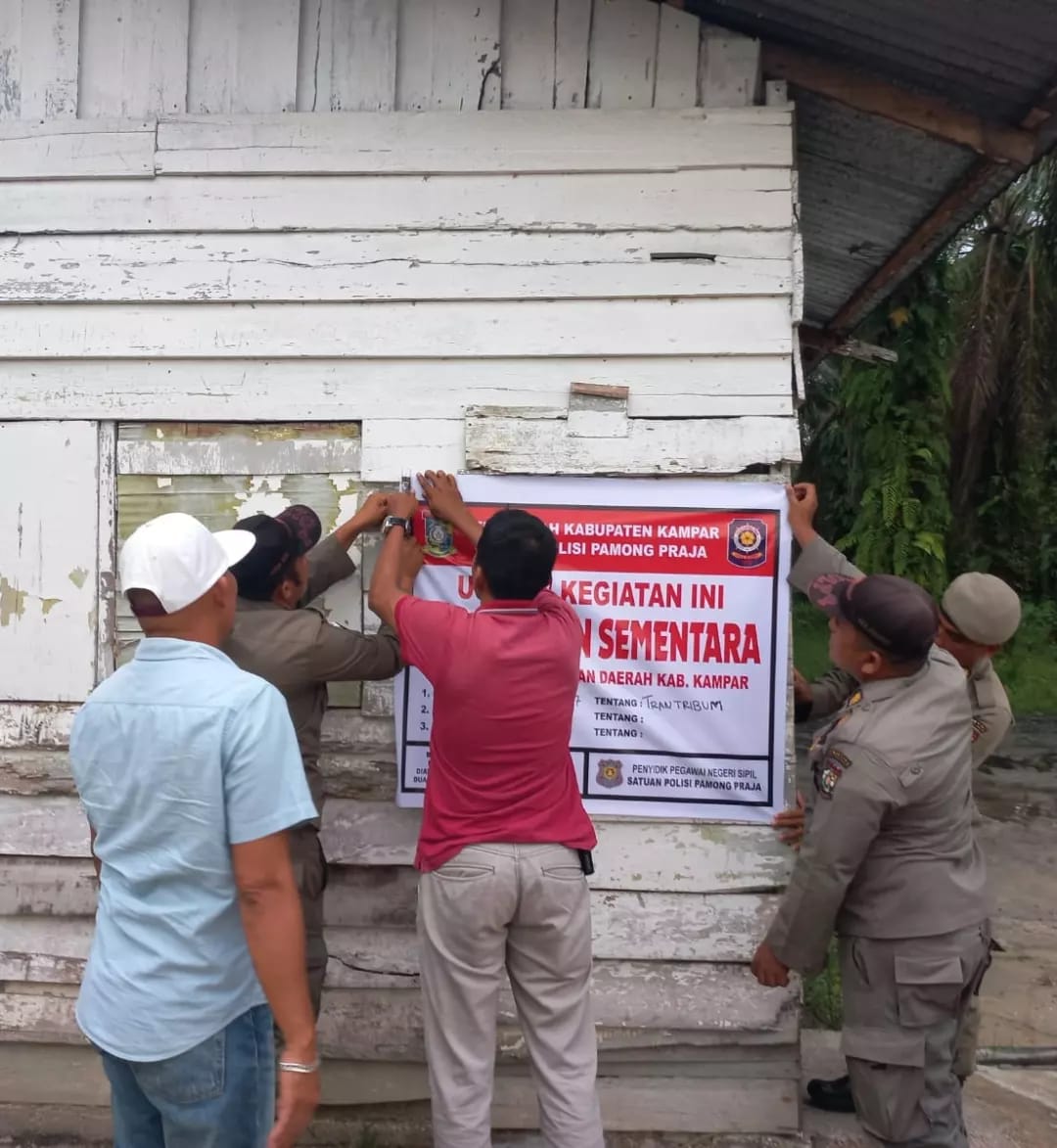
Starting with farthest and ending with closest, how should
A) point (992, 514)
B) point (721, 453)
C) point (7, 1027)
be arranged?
point (992, 514) → point (7, 1027) → point (721, 453)

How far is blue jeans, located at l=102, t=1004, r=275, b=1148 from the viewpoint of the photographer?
1.87 m

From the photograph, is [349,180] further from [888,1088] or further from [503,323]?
[888,1088]

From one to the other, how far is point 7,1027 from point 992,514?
Answer: 11.5 meters

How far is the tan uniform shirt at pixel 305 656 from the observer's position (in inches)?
110

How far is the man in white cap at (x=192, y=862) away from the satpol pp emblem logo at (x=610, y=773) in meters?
1.51

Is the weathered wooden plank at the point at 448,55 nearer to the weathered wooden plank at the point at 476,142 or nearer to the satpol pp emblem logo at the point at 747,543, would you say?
the weathered wooden plank at the point at 476,142

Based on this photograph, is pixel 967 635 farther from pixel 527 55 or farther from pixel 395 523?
pixel 527 55

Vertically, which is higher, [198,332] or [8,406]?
[198,332]

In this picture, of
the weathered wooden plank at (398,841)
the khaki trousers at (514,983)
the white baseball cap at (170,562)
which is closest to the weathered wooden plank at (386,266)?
the weathered wooden plank at (398,841)

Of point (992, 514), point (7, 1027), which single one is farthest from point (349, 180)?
point (992, 514)

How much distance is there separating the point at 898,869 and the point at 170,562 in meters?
1.91

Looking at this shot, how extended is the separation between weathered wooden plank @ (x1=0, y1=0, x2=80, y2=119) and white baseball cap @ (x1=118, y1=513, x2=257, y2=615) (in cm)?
230

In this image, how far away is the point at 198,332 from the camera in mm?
3375

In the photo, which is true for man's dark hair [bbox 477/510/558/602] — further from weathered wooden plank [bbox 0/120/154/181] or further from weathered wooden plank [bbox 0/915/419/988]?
weathered wooden plank [bbox 0/120/154/181]
